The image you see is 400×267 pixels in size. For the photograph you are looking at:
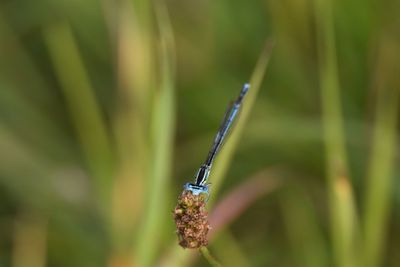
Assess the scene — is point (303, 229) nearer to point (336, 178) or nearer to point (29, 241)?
point (336, 178)

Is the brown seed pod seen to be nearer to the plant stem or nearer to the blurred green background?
the plant stem

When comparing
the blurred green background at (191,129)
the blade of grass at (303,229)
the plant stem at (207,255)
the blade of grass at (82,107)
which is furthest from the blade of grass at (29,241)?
the plant stem at (207,255)

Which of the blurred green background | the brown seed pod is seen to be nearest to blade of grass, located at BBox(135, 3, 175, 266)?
the blurred green background

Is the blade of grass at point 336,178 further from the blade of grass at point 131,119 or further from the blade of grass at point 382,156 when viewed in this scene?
the blade of grass at point 131,119

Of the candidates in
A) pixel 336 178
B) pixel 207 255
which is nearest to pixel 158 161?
pixel 336 178

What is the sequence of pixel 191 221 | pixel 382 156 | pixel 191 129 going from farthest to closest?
pixel 191 129, pixel 382 156, pixel 191 221

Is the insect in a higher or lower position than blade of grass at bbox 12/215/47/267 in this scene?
higher

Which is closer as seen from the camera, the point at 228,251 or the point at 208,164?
the point at 208,164
